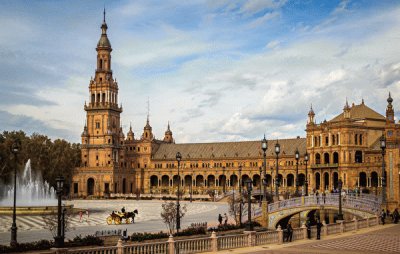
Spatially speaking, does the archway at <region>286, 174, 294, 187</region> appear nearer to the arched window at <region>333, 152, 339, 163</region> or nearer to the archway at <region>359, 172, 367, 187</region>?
the arched window at <region>333, 152, 339, 163</region>

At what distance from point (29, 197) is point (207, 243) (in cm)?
7342

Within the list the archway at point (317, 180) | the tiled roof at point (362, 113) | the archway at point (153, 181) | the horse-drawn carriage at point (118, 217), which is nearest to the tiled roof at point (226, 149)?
the archway at point (153, 181)

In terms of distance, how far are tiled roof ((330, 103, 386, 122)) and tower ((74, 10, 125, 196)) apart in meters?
57.7

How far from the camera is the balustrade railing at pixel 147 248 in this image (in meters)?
27.2

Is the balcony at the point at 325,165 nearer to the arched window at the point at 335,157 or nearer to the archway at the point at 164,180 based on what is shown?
the arched window at the point at 335,157

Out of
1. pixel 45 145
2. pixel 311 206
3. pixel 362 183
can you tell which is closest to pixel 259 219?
pixel 311 206

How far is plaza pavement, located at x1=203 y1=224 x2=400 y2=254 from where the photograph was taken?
31656 millimetres

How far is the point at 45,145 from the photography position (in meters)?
137

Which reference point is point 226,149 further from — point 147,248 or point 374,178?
point 147,248

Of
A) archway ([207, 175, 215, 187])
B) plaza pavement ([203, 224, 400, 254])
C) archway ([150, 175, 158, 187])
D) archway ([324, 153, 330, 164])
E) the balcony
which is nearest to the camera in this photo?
plaza pavement ([203, 224, 400, 254])

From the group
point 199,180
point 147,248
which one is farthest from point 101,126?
point 147,248

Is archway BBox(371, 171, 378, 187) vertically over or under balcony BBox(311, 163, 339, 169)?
under

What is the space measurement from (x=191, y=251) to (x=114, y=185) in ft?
390

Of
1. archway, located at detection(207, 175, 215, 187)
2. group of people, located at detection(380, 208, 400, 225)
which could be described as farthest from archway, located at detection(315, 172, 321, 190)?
group of people, located at detection(380, 208, 400, 225)
